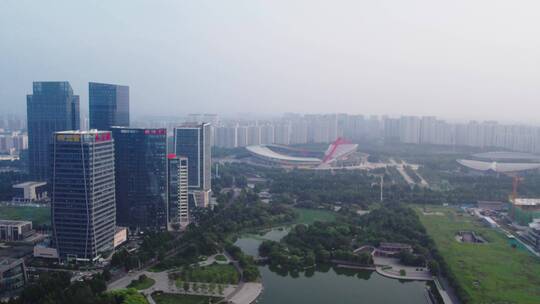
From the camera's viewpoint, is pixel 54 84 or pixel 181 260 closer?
pixel 181 260

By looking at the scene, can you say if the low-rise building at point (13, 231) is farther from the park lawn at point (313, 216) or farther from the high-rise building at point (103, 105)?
the park lawn at point (313, 216)

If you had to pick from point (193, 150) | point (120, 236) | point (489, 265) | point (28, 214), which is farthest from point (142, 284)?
point (193, 150)

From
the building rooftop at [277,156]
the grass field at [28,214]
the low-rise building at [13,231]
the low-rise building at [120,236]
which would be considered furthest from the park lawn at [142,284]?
the building rooftop at [277,156]

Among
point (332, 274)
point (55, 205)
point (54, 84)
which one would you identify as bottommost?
point (332, 274)

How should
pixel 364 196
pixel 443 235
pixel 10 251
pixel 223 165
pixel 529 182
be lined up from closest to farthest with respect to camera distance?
pixel 10 251 → pixel 443 235 → pixel 364 196 → pixel 529 182 → pixel 223 165

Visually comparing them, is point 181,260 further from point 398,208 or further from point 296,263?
point 398,208

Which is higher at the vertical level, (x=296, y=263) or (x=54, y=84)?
(x=54, y=84)

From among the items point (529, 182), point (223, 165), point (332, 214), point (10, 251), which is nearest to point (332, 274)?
point (332, 214)

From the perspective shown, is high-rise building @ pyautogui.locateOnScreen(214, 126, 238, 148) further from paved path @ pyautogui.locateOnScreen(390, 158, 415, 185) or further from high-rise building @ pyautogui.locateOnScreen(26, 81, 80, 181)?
high-rise building @ pyautogui.locateOnScreen(26, 81, 80, 181)
